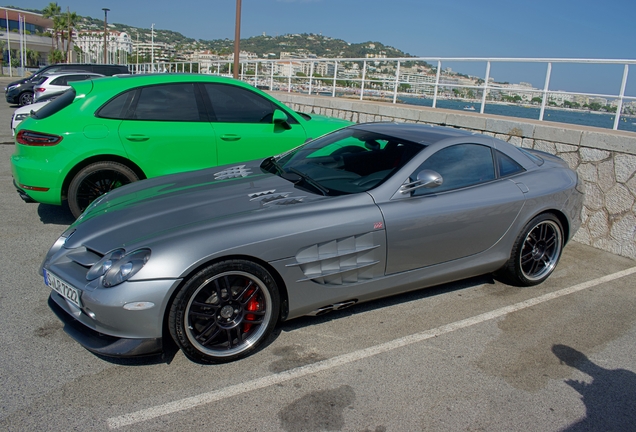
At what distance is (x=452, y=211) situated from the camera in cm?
404

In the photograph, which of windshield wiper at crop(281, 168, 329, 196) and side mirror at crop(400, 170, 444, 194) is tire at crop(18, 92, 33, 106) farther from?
side mirror at crop(400, 170, 444, 194)

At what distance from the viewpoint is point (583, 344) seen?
3783mm

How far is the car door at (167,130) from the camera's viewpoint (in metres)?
5.73

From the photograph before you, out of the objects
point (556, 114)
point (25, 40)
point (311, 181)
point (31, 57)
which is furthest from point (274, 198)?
point (25, 40)

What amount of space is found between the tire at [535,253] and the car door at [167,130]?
348 centimetres

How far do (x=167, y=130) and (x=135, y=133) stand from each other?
0.35 metres

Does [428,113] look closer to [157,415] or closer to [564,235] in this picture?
[564,235]

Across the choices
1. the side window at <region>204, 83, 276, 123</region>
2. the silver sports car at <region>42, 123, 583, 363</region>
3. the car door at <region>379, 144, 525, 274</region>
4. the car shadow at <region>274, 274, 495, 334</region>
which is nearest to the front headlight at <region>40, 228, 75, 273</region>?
the silver sports car at <region>42, 123, 583, 363</region>

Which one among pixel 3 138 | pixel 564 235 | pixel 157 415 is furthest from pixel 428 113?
pixel 3 138

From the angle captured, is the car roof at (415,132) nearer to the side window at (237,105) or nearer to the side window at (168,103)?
the side window at (237,105)

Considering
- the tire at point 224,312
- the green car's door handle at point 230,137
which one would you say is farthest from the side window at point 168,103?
the tire at point 224,312

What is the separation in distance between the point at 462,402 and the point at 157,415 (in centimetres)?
170

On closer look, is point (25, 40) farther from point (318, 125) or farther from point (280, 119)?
point (280, 119)

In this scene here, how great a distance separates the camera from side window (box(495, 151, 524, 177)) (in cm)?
456
